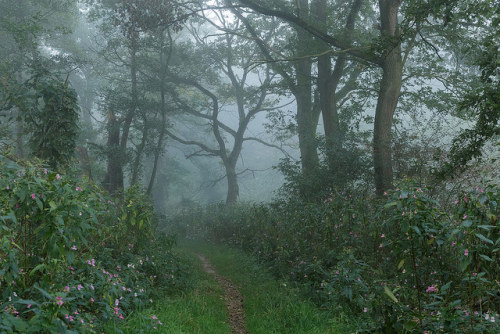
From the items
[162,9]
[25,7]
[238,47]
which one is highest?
[25,7]

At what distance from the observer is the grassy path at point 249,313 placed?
5227 millimetres

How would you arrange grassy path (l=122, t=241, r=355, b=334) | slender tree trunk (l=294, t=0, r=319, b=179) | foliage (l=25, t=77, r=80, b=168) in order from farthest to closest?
1. slender tree trunk (l=294, t=0, r=319, b=179)
2. foliage (l=25, t=77, r=80, b=168)
3. grassy path (l=122, t=241, r=355, b=334)

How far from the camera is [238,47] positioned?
86.3 ft

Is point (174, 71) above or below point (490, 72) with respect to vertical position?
above

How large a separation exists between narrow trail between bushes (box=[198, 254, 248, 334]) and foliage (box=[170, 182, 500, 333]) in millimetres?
1042

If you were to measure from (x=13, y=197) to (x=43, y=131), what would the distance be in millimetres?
5120

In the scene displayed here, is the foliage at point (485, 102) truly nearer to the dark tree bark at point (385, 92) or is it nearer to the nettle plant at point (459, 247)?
the dark tree bark at point (385, 92)

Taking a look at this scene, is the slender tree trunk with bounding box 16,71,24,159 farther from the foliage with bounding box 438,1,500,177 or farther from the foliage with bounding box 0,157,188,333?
the foliage with bounding box 438,1,500,177

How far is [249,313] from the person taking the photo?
6.68 m

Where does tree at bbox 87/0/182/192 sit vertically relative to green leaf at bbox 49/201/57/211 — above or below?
above

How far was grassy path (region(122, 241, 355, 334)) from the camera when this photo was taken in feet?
17.2

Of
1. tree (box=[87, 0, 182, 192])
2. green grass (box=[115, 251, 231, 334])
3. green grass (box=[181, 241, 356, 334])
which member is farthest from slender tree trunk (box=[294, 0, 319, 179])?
green grass (box=[115, 251, 231, 334])

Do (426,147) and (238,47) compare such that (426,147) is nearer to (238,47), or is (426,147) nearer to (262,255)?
(262,255)

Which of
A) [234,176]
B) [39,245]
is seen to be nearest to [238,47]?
[234,176]
